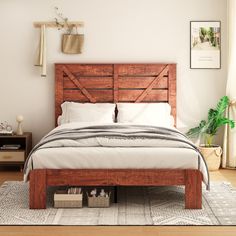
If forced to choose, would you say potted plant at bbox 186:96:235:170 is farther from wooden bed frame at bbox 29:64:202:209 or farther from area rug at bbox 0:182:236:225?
area rug at bbox 0:182:236:225

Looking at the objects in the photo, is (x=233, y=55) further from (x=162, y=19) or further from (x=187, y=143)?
(x=187, y=143)

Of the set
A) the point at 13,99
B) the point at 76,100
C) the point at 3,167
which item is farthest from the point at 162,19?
the point at 3,167

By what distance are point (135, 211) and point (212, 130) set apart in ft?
8.60

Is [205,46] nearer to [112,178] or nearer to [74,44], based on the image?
[74,44]

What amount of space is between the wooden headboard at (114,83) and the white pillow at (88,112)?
20 cm

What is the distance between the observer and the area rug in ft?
14.1

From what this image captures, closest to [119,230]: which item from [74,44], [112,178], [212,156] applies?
[112,178]

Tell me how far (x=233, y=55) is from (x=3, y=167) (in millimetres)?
3270

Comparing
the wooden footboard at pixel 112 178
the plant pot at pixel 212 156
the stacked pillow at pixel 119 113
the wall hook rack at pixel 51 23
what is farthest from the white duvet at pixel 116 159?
the wall hook rack at pixel 51 23

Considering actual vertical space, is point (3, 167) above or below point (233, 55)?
below

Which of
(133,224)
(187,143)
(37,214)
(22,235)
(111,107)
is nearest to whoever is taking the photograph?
(22,235)

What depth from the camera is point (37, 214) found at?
14.7 ft

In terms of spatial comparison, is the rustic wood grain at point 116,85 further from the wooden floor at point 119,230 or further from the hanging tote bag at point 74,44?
the wooden floor at point 119,230

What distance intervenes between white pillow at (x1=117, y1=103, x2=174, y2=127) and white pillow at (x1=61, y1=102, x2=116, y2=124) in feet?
0.45
